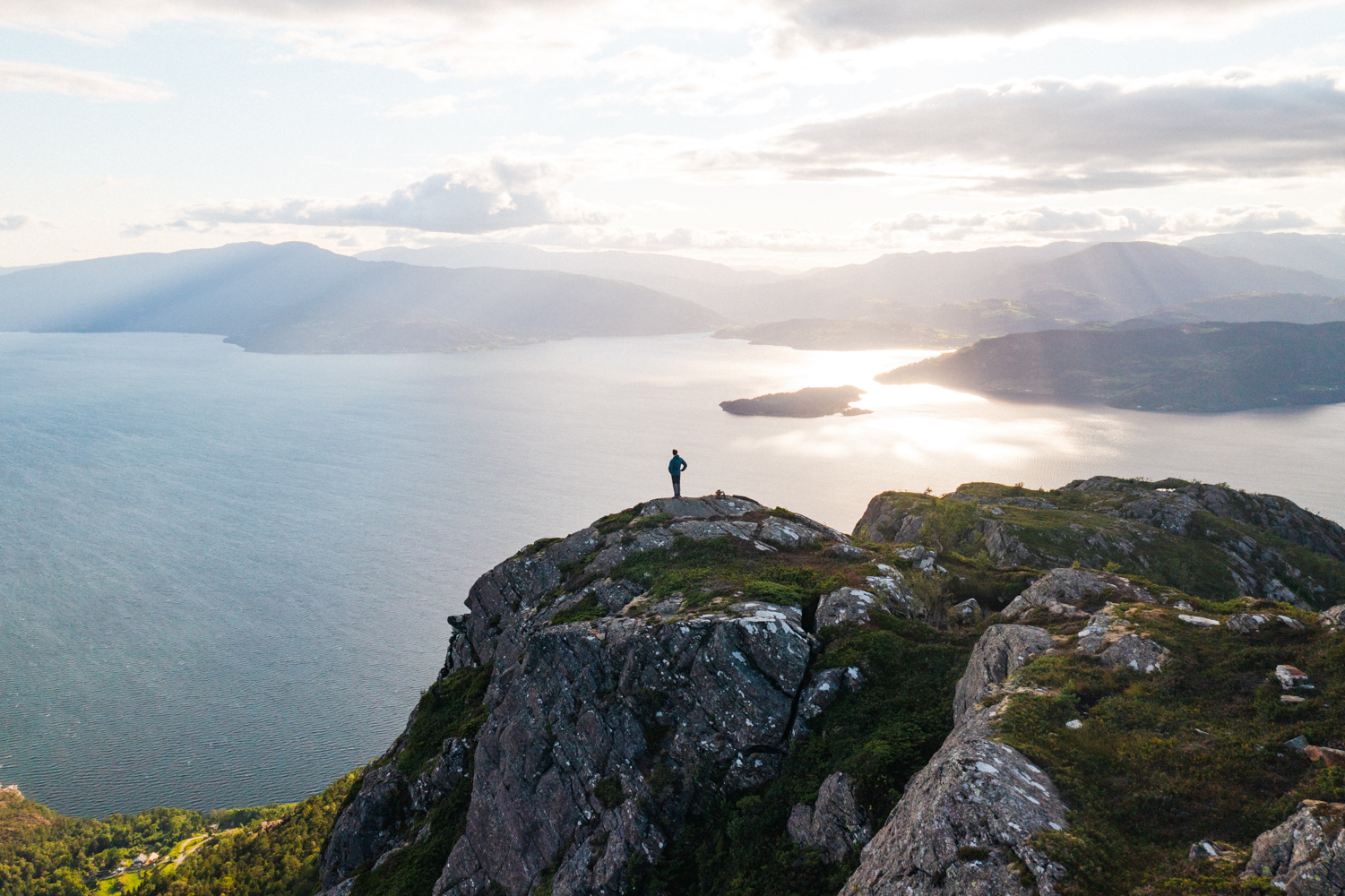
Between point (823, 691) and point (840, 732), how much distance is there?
1.52 meters

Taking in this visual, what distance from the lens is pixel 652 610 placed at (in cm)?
2583

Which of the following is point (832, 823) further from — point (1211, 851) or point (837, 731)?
point (1211, 851)

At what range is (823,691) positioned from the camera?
67.1ft

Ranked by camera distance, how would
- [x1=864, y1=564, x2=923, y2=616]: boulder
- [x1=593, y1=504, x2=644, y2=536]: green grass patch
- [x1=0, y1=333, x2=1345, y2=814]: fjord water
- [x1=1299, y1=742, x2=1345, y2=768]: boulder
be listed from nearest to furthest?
[x1=1299, y1=742, x2=1345, y2=768]: boulder < [x1=864, y1=564, x2=923, y2=616]: boulder < [x1=593, y1=504, x2=644, y2=536]: green grass patch < [x1=0, y1=333, x2=1345, y2=814]: fjord water

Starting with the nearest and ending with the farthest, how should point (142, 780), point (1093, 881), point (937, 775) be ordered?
point (1093, 881), point (937, 775), point (142, 780)

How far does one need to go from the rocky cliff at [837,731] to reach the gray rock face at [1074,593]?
0.38ft

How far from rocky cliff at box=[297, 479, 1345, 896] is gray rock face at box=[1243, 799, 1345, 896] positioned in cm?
4

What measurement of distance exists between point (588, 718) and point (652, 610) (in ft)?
14.5

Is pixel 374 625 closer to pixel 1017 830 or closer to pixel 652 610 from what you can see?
pixel 652 610

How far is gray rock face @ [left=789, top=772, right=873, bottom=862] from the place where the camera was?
53.7 feet

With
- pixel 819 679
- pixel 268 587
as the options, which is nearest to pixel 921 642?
pixel 819 679

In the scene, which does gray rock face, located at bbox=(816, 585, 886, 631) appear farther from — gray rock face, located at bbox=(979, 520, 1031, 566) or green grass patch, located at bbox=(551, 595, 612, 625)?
gray rock face, located at bbox=(979, 520, 1031, 566)

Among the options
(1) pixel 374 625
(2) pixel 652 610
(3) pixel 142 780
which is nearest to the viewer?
(2) pixel 652 610

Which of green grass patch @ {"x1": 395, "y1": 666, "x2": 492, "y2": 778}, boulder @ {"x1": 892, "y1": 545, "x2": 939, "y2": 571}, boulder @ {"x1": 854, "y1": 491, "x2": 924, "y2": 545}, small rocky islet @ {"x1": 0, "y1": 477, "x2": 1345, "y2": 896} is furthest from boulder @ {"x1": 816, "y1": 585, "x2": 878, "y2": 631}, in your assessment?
boulder @ {"x1": 854, "y1": 491, "x2": 924, "y2": 545}
